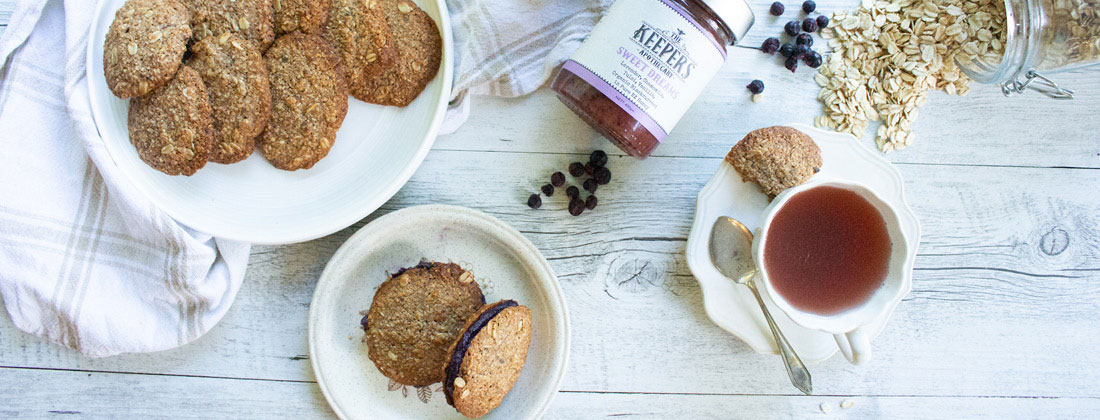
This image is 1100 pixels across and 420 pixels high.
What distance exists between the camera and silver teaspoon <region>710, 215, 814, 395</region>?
1.49 meters

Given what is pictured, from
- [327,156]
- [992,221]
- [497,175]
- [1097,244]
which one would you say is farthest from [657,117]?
[1097,244]

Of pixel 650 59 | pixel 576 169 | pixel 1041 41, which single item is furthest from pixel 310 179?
pixel 1041 41

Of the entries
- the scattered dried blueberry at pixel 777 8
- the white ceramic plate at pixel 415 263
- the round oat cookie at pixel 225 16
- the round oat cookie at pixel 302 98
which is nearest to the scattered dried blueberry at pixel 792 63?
the scattered dried blueberry at pixel 777 8

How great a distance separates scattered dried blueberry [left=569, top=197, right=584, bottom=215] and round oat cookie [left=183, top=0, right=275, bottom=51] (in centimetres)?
76

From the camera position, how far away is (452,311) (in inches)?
60.2

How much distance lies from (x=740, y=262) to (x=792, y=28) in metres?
0.58

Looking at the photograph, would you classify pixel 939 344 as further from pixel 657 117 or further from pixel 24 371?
pixel 24 371

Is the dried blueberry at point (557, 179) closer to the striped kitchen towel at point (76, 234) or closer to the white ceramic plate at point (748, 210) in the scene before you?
the white ceramic plate at point (748, 210)

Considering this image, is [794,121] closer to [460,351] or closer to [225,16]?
[460,351]

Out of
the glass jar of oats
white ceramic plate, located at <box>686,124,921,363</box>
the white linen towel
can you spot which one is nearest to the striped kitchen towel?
the white linen towel

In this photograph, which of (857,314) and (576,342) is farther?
(576,342)

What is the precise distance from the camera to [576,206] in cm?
162

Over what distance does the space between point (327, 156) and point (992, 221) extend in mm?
1608

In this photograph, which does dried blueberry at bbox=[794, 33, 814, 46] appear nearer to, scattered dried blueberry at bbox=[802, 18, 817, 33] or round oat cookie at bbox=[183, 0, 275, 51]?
scattered dried blueberry at bbox=[802, 18, 817, 33]
